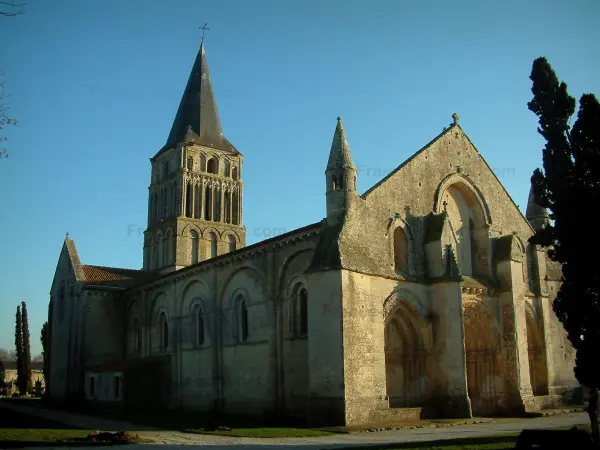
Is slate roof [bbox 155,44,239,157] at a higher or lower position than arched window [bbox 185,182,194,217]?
higher

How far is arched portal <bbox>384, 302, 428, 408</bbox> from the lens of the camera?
26.4m

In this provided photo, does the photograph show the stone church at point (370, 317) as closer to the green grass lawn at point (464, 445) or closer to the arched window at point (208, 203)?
the green grass lawn at point (464, 445)

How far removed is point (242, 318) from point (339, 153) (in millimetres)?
9908

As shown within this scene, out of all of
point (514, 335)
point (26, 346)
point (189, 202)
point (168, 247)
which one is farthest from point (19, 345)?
point (514, 335)

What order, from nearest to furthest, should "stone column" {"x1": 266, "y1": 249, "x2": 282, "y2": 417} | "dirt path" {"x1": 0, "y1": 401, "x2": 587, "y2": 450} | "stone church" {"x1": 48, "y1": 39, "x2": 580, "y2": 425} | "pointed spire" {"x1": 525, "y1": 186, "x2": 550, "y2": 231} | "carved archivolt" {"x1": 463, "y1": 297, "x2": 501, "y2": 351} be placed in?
"dirt path" {"x1": 0, "y1": 401, "x2": 587, "y2": 450}, "stone church" {"x1": 48, "y1": 39, "x2": 580, "y2": 425}, "stone column" {"x1": 266, "y1": 249, "x2": 282, "y2": 417}, "carved archivolt" {"x1": 463, "y1": 297, "x2": 501, "y2": 351}, "pointed spire" {"x1": 525, "y1": 186, "x2": 550, "y2": 231}

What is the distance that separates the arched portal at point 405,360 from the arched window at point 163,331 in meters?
15.6

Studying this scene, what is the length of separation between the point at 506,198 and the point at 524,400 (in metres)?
10.3

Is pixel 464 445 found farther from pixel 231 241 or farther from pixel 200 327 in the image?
pixel 231 241

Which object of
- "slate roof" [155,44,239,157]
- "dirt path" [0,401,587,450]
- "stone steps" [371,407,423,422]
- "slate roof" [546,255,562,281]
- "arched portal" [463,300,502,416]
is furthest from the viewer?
"slate roof" [155,44,239,157]

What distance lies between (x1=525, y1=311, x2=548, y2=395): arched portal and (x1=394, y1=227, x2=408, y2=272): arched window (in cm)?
912

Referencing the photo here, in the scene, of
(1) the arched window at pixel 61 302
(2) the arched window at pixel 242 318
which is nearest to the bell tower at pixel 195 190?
(1) the arched window at pixel 61 302

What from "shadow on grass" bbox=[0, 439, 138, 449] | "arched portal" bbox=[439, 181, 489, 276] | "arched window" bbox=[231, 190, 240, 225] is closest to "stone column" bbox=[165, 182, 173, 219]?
"arched window" bbox=[231, 190, 240, 225]

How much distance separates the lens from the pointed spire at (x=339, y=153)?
24641mm

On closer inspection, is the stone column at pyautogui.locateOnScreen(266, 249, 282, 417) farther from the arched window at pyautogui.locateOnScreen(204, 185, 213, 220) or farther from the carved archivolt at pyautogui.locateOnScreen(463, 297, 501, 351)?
the arched window at pyautogui.locateOnScreen(204, 185, 213, 220)
